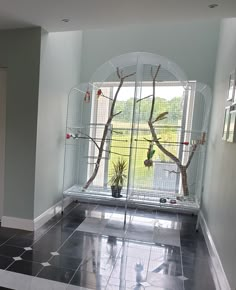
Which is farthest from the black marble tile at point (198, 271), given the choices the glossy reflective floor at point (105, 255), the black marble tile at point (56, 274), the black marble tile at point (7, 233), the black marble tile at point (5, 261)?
the black marble tile at point (7, 233)

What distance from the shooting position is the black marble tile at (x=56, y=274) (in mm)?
1984

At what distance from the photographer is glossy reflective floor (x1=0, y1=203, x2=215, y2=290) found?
1.99 m

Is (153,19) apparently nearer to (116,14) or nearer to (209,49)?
(116,14)

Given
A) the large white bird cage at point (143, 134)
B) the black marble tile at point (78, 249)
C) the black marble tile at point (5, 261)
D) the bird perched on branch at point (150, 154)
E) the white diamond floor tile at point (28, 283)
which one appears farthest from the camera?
the large white bird cage at point (143, 134)

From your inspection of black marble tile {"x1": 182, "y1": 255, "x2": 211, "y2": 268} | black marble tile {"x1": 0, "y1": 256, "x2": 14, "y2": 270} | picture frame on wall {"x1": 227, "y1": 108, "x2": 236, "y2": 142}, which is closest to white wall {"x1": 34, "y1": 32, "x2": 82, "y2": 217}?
black marble tile {"x1": 0, "y1": 256, "x2": 14, "y2": 270}

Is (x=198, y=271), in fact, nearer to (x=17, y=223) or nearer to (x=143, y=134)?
(x=143, y=134)

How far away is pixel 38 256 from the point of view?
231cm

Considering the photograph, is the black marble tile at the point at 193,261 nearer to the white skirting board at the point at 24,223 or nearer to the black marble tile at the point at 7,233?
the white skirting board at the point at 24,223

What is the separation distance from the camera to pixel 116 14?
2209 millimetres

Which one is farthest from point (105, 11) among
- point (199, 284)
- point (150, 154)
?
point (199, 284)

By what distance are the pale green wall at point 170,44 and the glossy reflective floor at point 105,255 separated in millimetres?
2340

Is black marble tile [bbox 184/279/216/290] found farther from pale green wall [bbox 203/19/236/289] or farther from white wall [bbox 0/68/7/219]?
white wall [bbox 0/68/7/219]

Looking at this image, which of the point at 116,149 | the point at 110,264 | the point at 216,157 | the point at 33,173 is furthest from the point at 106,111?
the point at 110,264

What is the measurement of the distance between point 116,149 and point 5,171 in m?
1.70
